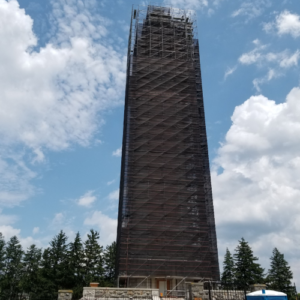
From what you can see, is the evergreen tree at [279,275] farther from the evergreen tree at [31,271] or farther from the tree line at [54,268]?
the evergreen tree at [31,271]

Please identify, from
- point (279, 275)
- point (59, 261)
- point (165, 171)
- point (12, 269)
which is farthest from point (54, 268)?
point (279, 275)

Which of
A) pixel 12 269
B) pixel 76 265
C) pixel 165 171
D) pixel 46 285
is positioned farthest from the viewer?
pixel 12 269

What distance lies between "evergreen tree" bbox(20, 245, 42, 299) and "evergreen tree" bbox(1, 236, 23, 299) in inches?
47.8

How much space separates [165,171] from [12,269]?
29.5m

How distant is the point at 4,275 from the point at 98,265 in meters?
14.6

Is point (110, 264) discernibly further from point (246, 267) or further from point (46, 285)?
point (246, 267)

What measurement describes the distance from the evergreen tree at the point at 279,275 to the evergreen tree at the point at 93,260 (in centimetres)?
2352

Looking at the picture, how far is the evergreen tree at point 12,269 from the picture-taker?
4688 cm

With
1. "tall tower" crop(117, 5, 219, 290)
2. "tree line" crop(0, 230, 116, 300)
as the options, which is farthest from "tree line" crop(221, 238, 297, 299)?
"tree line" crop(0, 230, 116, 300)

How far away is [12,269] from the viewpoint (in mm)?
48812

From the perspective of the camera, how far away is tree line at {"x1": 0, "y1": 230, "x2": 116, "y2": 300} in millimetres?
42125

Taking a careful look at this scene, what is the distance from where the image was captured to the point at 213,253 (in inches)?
1427

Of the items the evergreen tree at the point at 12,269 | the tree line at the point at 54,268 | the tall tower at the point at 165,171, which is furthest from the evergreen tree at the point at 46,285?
the tall tower at the point at 165,171

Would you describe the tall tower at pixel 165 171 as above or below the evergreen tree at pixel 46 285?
above
